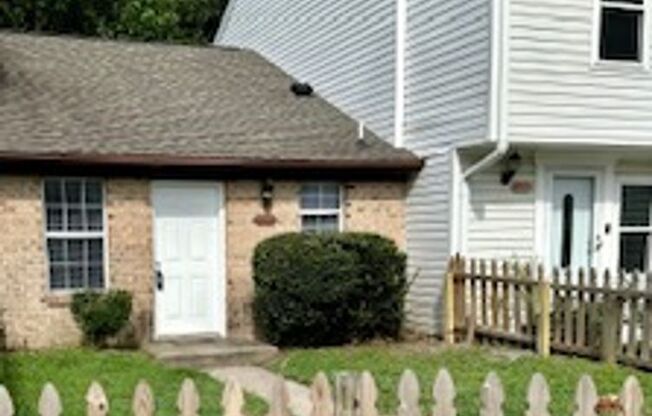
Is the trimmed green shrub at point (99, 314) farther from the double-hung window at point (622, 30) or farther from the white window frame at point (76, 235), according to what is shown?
the double-hung window at point (622, 30)

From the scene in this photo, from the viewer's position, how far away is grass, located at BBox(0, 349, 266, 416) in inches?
298

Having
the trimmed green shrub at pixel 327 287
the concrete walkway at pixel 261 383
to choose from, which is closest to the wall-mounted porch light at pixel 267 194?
the trimmed green shrub at pixel 327 287

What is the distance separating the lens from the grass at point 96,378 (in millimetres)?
7579

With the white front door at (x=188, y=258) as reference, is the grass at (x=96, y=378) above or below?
below

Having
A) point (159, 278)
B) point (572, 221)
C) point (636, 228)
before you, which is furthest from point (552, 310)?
point (159, 278)

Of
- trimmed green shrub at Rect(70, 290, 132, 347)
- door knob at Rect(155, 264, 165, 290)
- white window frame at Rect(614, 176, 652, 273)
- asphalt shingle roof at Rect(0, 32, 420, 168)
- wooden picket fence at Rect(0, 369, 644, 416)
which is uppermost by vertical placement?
asphalt shingle roof at Rect(0, 32, 420, 168)

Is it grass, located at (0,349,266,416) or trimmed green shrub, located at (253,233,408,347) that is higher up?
trimmed green shrub, located at (253,233,408,347)

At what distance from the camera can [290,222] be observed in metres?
12.6

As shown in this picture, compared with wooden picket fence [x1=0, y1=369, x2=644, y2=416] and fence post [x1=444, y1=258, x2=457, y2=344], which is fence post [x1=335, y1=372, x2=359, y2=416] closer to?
wooden picket fence [x1=0, y1=369, x2=644, y2=416]

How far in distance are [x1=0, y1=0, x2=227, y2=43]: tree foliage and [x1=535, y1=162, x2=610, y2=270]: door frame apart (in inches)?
742

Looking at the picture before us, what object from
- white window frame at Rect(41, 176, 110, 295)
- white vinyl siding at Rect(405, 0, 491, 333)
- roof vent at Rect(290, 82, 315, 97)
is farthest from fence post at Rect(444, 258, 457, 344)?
roof vent at Rect(290, 82, 315, 97)

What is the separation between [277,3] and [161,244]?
8.45 metres

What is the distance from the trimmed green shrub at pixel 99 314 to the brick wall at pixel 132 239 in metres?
0.20

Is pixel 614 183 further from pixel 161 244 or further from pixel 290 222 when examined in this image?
pixel 161 244
